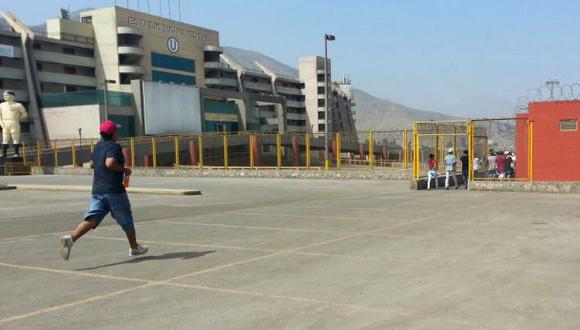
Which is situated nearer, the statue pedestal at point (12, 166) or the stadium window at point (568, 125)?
the stadium window at point (568, 125)

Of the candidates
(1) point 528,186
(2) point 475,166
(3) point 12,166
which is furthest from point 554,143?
(3) point 12,166

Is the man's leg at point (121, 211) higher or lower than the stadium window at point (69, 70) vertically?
lower

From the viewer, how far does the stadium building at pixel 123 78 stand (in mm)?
75875

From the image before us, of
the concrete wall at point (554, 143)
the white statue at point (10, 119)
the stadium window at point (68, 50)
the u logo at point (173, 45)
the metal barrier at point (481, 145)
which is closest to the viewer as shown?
the concrete wall at point (554, 143)

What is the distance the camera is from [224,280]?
6.37 meters

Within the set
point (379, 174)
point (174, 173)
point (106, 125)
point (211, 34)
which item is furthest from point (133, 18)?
point (106, 125)

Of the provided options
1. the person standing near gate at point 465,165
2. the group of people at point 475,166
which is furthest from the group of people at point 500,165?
the person standing near gate at point 465,165

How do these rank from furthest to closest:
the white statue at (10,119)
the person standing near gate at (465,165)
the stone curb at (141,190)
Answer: the white statue at (10,119), the person standing near gate at (465,165), the stone curb at (141,190)

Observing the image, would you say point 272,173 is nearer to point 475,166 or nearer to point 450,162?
point 475,166

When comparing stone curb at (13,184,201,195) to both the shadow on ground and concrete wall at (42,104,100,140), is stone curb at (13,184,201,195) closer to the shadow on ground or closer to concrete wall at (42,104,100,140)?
the shadow on ground

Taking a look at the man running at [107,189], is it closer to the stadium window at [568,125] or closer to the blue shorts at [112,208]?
the blue shorts at [112,208]

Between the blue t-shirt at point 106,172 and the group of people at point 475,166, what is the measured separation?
1476 cm

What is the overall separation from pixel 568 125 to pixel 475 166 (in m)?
4.63

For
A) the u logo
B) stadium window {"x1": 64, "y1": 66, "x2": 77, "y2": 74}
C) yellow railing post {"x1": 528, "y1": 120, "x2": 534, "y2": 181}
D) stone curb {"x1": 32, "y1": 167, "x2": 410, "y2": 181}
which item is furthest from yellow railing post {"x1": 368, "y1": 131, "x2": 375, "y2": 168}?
the u logo
